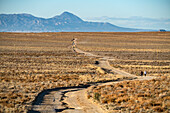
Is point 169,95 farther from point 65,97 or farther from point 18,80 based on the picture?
point 18,80

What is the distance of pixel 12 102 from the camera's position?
16297 mm

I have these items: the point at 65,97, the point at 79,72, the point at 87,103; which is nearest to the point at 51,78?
the point at 79,72

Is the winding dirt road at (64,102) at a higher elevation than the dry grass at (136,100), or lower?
lower

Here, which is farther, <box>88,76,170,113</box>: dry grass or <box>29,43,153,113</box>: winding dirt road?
<box>29,43,153,113</box>: winding dirt road

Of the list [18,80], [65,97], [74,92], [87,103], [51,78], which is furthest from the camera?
[51,78]

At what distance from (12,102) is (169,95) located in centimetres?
877

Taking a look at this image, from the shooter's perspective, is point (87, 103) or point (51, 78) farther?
point (51, 78)

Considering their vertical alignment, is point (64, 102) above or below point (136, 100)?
below

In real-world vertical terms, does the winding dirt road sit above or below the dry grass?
below

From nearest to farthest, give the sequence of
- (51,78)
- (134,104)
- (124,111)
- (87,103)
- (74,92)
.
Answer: (124,111)
(134,104)
(87,103)
(74,92)
(51,78)

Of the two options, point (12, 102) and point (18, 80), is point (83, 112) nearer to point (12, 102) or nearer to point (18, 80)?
point (12, 102)

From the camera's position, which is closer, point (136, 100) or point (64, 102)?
point (136, 100)

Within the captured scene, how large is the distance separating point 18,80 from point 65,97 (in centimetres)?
784

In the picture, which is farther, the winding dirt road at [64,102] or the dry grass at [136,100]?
the winding dirt road at [64,102]
